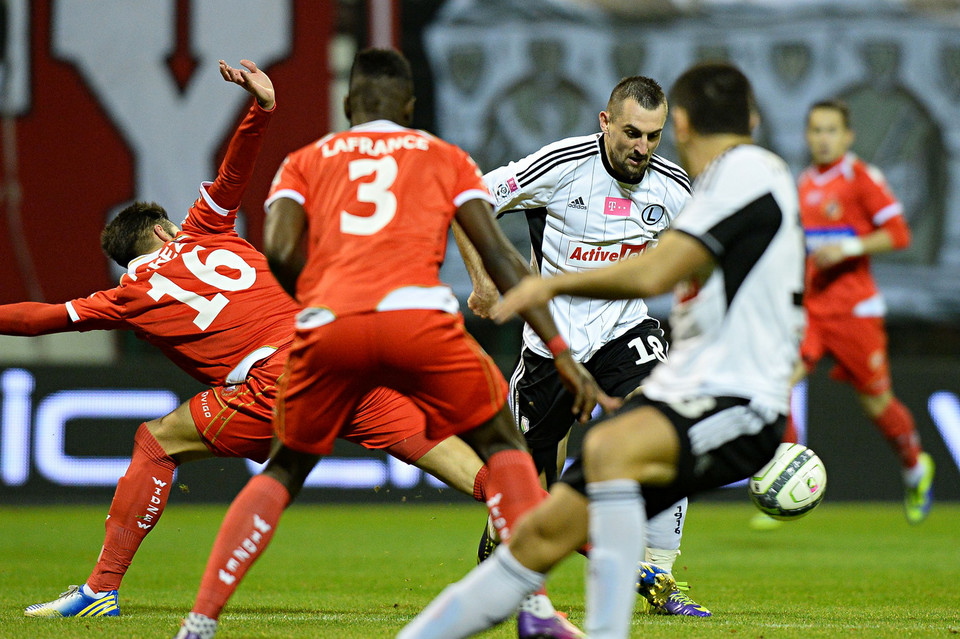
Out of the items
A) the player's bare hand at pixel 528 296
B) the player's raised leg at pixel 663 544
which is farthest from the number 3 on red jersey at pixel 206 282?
the player's bare hand at pixel 528 296

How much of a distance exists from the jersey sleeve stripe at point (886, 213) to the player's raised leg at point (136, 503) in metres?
4.38

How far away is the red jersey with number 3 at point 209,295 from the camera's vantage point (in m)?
5.37

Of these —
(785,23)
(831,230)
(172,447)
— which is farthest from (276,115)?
(172,447)

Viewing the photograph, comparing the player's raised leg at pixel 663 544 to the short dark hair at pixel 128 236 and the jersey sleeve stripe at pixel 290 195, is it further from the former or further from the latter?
the short dark hair at pixel 128 236

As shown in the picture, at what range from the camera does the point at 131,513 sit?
542cm

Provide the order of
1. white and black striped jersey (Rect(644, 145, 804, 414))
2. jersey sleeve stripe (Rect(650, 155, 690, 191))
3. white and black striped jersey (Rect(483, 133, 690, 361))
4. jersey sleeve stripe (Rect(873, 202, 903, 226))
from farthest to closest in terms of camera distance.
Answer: jersey sleeve stripe (Rect(873, 202, 903, 226)), jersey sleeve stripe (Rect(650, 155, 690, 191)), white and black striped jersey (Rect(483, 133, 690, 361)), white and black striped jersey (Rect(644, 145, 804, 414))

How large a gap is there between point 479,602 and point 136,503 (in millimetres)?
2504

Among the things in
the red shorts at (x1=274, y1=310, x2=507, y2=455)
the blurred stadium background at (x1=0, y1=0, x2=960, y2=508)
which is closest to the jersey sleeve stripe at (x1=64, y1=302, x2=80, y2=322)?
the red shorts at (x1=274, y1=310, x2=507, y2=455)

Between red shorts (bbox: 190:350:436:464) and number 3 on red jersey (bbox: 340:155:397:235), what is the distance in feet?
5.35

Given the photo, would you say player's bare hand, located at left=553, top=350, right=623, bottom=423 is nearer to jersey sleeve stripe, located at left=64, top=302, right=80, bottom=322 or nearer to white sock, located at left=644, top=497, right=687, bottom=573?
white sock, located at left=644, top=497, right=687, bottom=573

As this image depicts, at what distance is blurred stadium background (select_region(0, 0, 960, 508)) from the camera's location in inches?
465

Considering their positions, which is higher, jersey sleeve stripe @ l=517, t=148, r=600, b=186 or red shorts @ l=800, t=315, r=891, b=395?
jersey sleeve stripe @ l=517, t=148, r=600, b=186

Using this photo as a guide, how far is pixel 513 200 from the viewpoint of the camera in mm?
6055

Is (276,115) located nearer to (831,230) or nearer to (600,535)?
(831,230)
